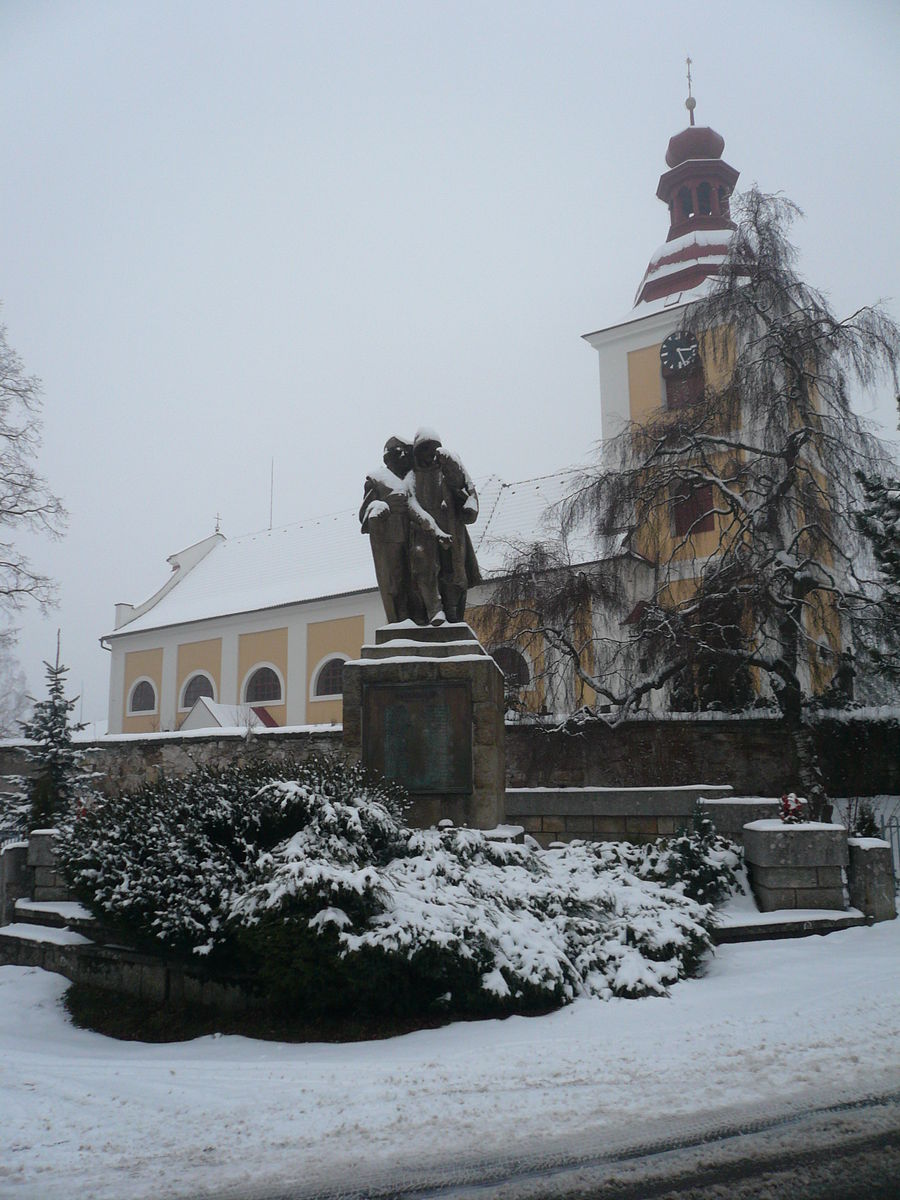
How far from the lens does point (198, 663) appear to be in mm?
33156

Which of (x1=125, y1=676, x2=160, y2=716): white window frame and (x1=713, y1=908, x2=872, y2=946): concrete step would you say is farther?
(x1=125, y1=676, x2=160, y2=716): white window frame

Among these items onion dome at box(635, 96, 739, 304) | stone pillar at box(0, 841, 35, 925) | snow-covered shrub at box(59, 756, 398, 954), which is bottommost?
stone pillar at box(0, 841, 35, 925)

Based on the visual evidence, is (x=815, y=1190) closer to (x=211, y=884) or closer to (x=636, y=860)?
(x=211, y=884)

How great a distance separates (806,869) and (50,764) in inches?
316

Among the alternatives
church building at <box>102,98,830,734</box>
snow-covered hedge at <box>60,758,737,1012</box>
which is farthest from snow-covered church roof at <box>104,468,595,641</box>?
snow-covered hedge at <box>60,758,737,1012</box>

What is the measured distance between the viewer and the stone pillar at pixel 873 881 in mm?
7027

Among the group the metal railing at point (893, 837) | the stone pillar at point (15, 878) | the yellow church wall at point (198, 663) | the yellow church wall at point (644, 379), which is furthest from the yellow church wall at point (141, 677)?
the metal railing at point (893, 837)

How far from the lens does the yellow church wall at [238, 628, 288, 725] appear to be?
3070 cm

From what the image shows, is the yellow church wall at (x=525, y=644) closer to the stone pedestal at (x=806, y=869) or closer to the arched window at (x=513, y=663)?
the arched window at (x=513, y=663)

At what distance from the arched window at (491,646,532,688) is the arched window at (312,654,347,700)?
12.8 m

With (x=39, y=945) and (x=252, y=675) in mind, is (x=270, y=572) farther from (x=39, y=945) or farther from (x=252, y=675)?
(x=39, y=945)

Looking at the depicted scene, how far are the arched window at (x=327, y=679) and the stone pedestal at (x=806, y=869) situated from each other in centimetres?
2318

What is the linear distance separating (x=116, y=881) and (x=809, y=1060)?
4.06 meters

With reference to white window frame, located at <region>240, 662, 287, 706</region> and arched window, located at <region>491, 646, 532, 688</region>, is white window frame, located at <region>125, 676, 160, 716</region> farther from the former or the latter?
arched window, located at <region>491, 646, 532, 688</region>
